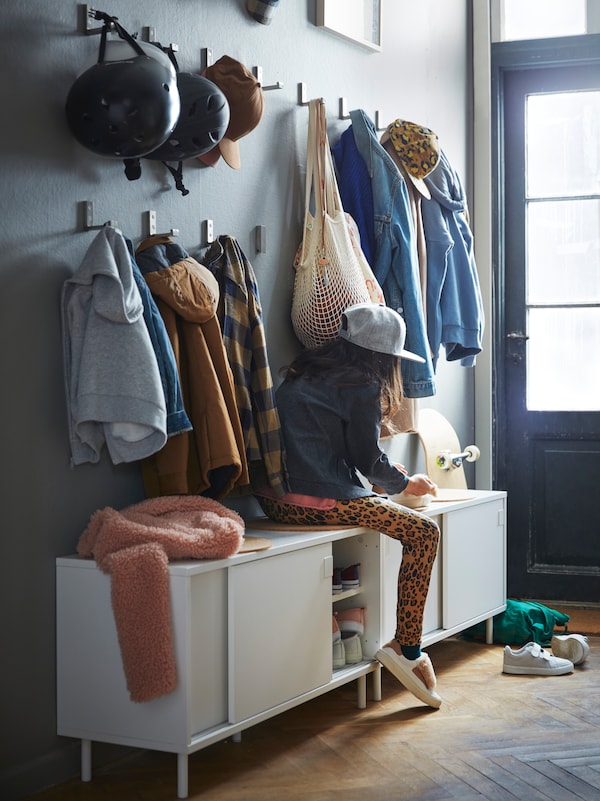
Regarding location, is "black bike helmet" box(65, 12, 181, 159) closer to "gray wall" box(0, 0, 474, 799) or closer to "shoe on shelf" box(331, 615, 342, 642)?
"gray wall" box(0, 0, 474, 799)

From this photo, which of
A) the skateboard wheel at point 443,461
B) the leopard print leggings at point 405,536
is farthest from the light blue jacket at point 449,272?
the leopard print leggings at point 405,536

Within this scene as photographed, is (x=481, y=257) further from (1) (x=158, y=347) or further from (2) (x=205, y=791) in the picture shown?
(2) (x=205, y=791)

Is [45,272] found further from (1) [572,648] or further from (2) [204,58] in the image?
(1) [572,648]

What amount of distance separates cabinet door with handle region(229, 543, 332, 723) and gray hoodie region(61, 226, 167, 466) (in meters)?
0.39

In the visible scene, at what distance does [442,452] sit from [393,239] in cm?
94

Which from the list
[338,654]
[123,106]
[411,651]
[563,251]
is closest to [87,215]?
[123,106]

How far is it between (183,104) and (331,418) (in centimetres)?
95

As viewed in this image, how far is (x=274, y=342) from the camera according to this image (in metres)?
3.20

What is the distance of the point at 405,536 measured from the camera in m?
2.96

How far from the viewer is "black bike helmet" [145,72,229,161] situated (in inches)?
98.0

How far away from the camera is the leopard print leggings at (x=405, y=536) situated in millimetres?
2904

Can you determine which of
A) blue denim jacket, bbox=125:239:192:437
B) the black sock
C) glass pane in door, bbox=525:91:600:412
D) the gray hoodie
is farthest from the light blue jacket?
the gray hoodie

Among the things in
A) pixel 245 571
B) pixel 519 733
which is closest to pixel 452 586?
pixel 519 733

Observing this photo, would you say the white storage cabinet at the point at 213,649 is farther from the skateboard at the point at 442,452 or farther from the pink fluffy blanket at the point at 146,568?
the skateboard at the point at 442,452
